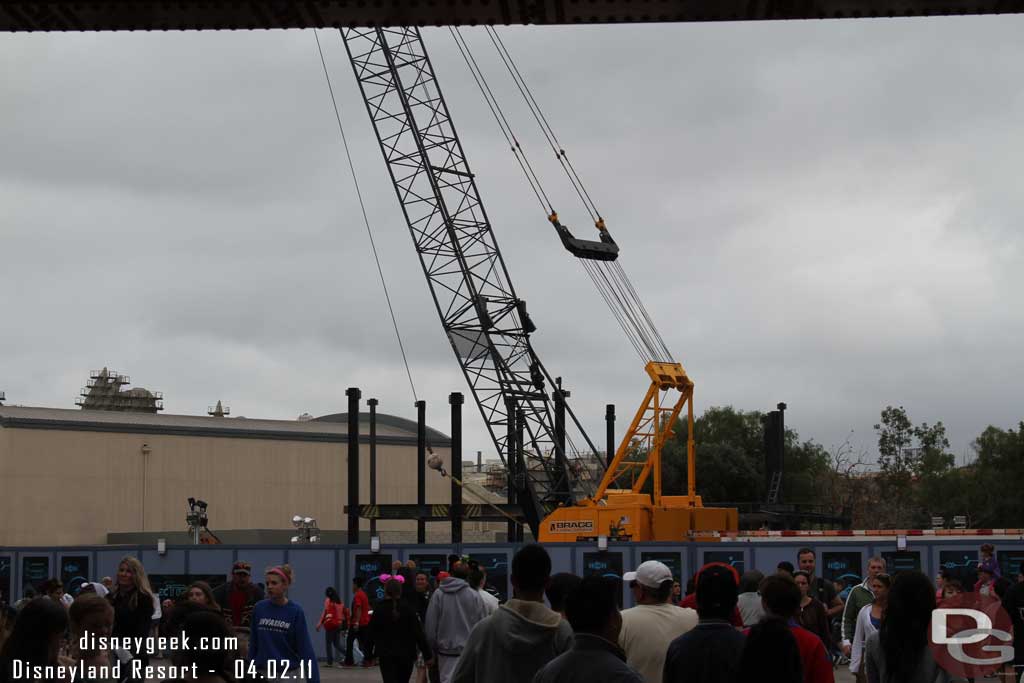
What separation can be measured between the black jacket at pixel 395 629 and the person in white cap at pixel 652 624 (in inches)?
252

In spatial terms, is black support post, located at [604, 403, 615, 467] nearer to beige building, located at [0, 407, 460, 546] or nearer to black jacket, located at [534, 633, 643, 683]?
beige building, located at [0, 407, 460, 546]

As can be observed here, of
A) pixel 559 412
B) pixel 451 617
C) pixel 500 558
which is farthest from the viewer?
pixel 559 412

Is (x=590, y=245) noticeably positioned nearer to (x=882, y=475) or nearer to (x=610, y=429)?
(x=610, y=429)

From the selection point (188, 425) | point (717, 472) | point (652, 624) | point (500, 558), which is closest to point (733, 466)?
point (717, 472)

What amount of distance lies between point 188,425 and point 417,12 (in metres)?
67.2

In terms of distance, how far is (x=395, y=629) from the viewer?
14.5 metres

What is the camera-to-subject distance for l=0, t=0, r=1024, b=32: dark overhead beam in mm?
7090

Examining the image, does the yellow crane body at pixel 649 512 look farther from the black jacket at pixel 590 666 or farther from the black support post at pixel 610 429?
the black jacket at pixel 590 666

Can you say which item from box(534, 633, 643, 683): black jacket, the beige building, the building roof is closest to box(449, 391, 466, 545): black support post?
the beige building

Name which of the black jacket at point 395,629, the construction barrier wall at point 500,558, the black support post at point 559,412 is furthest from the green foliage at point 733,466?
the black jacket at point 395,629

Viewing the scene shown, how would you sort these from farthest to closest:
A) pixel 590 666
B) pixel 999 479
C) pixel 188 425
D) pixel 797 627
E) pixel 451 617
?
pixel 999 479 → pixel 188 425 → pixel 451 617 → pixel 797 627 → pixel 590 666

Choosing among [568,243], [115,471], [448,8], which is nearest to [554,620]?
[448,8]

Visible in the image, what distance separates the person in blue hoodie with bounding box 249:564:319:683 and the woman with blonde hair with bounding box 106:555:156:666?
103 inches

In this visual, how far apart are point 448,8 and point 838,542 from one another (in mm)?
23231
